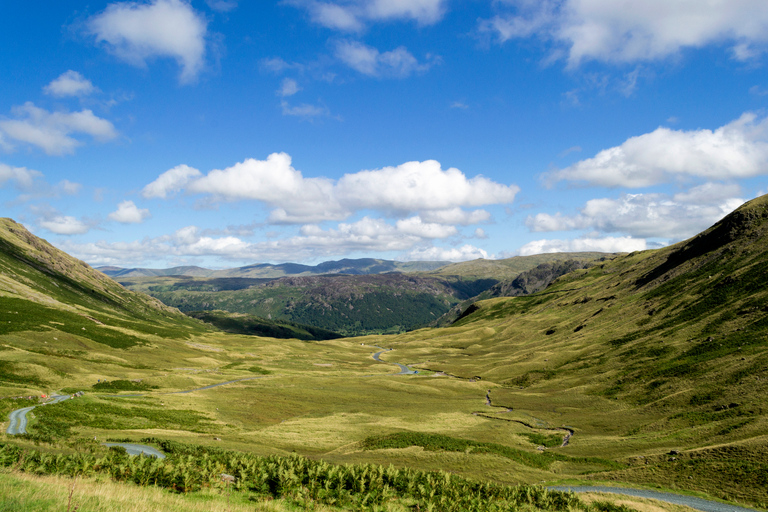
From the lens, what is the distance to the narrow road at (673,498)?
33.8 m

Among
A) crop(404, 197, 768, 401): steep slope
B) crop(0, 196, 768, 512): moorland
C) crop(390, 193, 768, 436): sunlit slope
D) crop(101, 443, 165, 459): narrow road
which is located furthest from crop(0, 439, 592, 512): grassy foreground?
crop(404, 197, 768, 401): steep slope

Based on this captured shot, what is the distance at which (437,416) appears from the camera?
82312mm

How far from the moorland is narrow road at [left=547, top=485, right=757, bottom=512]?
5.55 feet

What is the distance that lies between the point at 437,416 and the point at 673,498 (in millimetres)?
49750

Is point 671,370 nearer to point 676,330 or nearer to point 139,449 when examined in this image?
point 676,330

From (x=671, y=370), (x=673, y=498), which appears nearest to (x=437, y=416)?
(x=673, y=498)

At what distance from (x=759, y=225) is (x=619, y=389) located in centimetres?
11294

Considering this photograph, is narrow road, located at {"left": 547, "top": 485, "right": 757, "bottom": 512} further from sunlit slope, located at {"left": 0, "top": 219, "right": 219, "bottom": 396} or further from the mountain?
sunlit slope, located at {"left": 0, "top": 219, "right": 219, "bottom": 396}

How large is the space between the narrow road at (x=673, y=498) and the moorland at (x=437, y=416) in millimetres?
1692

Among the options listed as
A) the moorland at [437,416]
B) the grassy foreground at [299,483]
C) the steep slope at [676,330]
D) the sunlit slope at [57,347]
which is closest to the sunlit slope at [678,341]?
the steep slope at [676,330]

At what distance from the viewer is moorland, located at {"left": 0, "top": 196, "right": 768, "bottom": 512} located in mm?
25938

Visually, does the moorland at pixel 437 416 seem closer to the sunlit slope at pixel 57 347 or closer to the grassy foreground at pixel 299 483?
the grassy foreground at pixel 299 483

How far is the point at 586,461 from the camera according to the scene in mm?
52438

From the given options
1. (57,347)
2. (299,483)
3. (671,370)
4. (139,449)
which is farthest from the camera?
(57,347)
